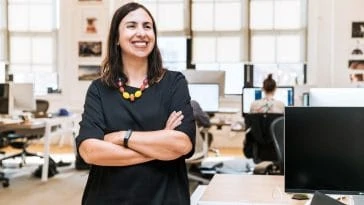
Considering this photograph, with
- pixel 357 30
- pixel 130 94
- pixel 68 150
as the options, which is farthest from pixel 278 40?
pixel 130 94

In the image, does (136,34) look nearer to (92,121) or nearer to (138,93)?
(138,93)

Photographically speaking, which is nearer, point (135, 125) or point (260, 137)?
point (135, 125)

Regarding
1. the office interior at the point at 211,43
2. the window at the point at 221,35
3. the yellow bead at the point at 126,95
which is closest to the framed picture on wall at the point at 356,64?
the office interior at the point at 211,43

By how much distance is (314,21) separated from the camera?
8.59 metres

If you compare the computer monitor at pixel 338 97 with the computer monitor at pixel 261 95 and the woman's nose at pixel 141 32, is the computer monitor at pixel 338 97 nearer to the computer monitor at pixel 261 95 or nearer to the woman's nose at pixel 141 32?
the woman's nose at pixel 141 32

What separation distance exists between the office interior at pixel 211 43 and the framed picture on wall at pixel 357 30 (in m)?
0.03

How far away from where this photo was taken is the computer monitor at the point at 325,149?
184 centimetres

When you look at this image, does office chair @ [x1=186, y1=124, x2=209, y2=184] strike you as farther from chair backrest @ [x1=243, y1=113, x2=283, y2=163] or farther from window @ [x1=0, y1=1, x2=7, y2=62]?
window @ [x1=0, y1=1, x2=7, y2=62]

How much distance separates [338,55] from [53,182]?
5107mm

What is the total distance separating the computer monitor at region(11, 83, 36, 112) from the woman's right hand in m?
5.21

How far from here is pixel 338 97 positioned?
223 cm

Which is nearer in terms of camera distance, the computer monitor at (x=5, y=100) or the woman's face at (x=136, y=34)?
the woman's face at (x=136, y=34)

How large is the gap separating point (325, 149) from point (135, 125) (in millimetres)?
691

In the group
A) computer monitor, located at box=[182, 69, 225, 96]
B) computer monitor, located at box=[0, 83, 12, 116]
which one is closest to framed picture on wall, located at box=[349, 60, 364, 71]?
computer monitor, located at box=[182, 69, 225, 96]
